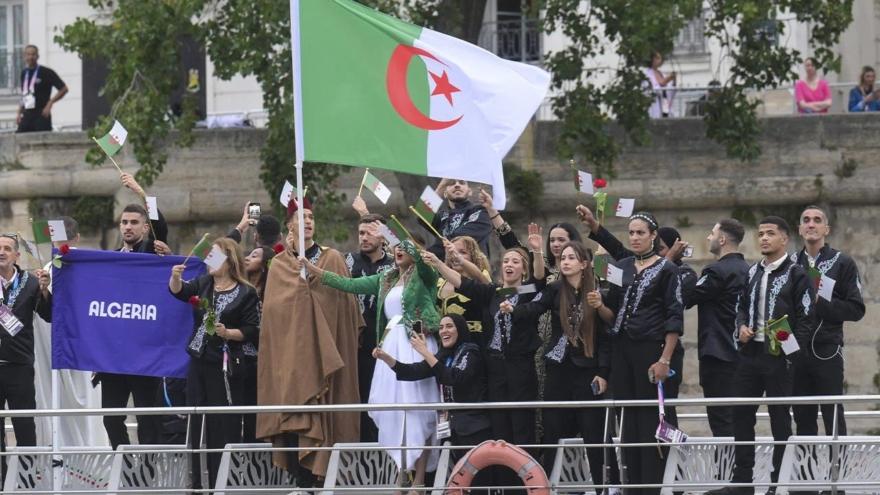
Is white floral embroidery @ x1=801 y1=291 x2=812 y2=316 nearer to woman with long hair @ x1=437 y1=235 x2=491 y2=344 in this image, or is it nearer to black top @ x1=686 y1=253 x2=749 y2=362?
black top @ x1=686 y1=253 x2=749 y2=362

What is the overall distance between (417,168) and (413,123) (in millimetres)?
340

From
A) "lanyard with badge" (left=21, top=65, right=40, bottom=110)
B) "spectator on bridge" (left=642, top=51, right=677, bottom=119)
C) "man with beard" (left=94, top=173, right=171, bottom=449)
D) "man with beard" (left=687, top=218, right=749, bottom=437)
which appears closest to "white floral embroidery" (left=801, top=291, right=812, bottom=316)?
"man with beard" (left=687, top=218, right=749, bottom=437)

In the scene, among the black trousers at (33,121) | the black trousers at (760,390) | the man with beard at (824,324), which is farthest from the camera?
the black trousers at (33,121)

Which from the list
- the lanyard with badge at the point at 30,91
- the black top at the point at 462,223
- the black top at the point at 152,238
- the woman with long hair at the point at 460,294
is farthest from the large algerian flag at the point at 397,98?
the lanyard with badge at the point at 30,91

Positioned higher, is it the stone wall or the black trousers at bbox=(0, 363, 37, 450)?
the stone wall

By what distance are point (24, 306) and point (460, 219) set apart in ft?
10.5

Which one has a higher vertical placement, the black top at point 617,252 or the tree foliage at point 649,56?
the tree foliage at point 649,56

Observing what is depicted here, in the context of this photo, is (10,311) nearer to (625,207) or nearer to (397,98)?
(397,98)

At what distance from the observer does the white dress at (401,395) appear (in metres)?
15.6

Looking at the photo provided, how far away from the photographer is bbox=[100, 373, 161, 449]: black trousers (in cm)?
1670

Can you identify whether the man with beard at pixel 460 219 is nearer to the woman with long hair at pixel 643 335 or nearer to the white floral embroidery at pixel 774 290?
the woman with long hair at pixel 643 335

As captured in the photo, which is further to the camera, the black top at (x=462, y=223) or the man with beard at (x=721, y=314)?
the black top at (x=462, y=223)

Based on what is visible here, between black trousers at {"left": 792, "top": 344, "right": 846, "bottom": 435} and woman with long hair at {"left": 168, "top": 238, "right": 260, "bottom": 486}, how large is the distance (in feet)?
12.0

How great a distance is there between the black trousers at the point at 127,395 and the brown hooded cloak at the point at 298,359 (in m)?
1.22
